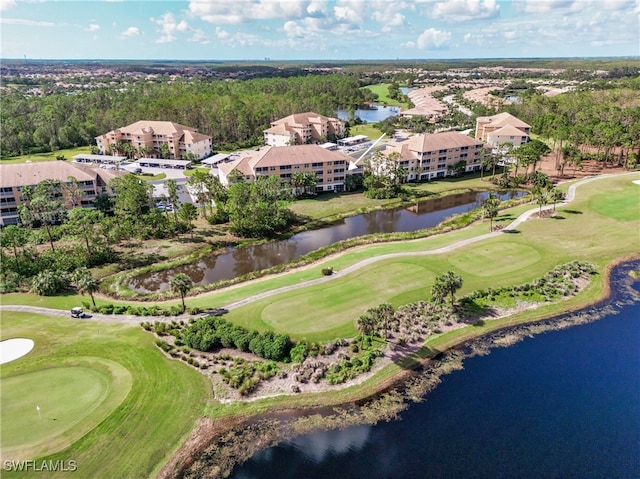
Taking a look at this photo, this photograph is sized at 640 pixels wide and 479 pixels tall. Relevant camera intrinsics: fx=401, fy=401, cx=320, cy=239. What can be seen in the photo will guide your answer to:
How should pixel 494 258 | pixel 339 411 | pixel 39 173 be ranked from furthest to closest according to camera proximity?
pixel 39 173, pixel 494 258, pixel 339 411

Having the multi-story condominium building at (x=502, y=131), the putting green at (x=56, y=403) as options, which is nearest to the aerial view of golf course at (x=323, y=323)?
the putting green at (x=56, y=403)

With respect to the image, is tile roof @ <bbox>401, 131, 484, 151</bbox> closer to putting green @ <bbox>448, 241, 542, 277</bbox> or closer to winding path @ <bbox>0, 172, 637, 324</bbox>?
winding path @ <bbox>0, 172, 637, 324</bbox>

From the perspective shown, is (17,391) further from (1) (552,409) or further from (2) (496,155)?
(2) (496,155)

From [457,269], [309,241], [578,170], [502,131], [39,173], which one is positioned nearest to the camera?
[457,269]


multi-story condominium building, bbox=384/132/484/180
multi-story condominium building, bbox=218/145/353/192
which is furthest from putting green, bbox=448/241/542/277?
multi-story condominium building, bbox=218/145/353/192

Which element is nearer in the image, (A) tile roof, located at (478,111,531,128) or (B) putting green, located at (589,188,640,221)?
(B) putting green, located at (589,188,640,221)

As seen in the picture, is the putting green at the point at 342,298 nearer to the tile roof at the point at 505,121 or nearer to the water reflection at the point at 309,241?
the water reflection at the point at 309,241

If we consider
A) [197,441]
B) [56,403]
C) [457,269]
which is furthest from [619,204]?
[56,403]

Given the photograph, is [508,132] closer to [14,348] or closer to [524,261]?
[524,261]
